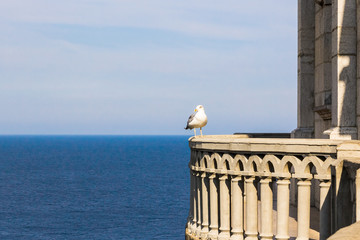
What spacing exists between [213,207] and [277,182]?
1.98 m

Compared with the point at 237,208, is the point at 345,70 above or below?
above

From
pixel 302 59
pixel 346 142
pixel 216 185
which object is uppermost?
pixel 302 59

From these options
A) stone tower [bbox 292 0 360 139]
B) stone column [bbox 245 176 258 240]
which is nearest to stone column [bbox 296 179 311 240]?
stone column [bbox 245 176 258 240]

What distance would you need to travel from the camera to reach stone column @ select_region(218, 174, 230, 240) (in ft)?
41.8

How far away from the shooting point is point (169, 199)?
92.9m

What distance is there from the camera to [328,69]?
64.3ft

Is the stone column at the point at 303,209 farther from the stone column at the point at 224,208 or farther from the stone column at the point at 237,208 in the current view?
the stone column at the point at 224,208

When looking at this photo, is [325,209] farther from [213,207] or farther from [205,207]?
[205,207]

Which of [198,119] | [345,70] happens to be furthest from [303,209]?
[345,70]

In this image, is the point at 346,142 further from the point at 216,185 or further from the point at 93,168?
the point at 93,168

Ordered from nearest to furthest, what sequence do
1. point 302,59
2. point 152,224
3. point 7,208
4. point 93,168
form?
point 302,59
point 152,224
point 7,208
point 93,168

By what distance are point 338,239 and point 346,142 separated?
512 centimetres

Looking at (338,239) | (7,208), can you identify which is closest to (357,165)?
(338,239)

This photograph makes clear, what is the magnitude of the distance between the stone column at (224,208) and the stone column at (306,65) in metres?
9.15
